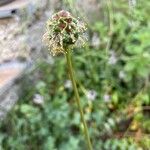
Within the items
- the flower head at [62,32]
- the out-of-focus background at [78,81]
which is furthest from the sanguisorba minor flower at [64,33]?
the out-of-focus background at [78,81]

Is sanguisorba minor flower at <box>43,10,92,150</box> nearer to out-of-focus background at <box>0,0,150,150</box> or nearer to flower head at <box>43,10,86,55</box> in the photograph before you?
flower head at <box>43,10,86,55</box>

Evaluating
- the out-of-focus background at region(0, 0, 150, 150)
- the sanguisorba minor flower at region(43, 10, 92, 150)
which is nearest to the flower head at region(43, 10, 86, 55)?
the sanguisorba minor flower at region(43, 10, 92, 150)

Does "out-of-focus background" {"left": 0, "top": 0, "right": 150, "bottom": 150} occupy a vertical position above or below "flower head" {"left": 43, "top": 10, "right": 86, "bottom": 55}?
below

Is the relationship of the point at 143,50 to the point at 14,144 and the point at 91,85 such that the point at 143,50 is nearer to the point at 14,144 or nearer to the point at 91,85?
the point at 91,85

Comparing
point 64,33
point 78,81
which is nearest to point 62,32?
point 64,33

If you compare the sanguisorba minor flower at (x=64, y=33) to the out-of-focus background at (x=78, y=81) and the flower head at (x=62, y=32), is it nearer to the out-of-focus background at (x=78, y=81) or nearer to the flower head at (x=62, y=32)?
the flower head at (x=62, y=32)
